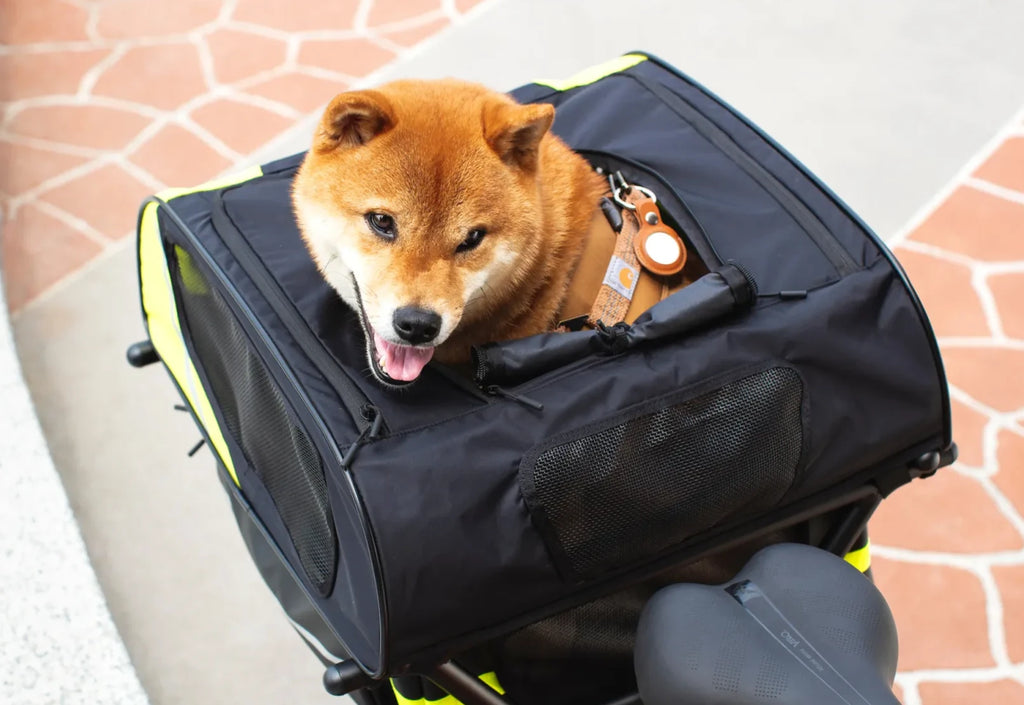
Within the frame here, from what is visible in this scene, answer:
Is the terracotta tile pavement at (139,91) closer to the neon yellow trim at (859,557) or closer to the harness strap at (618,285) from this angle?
the harness strap at (618,285)

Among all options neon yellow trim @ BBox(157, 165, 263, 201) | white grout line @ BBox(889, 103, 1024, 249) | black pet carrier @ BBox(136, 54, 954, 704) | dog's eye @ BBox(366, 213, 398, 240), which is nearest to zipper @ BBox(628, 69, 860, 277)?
black pet carrier @ BBox(136, 54, 954, 704)

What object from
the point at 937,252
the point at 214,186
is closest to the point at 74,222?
the point at 214,186

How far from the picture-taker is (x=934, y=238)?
2.38 m

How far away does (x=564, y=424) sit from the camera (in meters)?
1.14

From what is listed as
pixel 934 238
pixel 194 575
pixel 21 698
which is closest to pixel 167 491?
pixel 194 575

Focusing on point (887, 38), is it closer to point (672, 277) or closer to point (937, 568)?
point (937, 568)

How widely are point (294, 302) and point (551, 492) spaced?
43 cm

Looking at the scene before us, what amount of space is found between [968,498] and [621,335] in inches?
42.9

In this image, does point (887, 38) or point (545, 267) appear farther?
point (887, 38)

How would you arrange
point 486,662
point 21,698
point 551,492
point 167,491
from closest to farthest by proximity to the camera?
point 551,492
point 486,662
point 21,698
point 167,491

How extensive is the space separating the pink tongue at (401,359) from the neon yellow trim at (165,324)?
0.35 metres

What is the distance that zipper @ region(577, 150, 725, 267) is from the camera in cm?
134

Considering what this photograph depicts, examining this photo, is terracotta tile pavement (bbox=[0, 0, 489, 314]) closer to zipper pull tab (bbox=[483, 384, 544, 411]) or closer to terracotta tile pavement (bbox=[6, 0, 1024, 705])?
terracotta tile pavement (bbox=[6, 0, 1024, 705])

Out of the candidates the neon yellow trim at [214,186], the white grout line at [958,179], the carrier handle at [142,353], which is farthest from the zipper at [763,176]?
the white grout line at [958,179]
